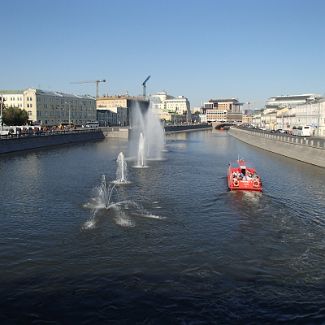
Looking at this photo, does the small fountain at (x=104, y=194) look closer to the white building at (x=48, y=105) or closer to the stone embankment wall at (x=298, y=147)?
the stone embankment wall at (x=298, y=147)

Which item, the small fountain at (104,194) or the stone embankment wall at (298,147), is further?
the stone embankment wall at (298,147)

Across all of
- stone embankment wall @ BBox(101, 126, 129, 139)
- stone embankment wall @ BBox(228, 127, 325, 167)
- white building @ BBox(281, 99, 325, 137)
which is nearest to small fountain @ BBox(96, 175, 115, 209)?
stone embankment wall @ BBox(228, 127, 325, 167)

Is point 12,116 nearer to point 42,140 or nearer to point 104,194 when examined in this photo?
point 42,140

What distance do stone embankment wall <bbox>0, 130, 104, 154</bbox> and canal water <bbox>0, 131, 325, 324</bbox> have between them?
1526 inches

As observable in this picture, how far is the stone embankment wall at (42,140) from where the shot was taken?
76000mm

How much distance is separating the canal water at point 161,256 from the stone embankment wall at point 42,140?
38.8 m

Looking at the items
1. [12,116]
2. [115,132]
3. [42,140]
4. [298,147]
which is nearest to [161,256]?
[298,147]

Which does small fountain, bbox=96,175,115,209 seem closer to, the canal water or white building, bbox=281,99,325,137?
the canal water

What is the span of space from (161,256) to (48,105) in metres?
150

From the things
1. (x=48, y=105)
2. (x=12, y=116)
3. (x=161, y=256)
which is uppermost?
(x=48, y=105)

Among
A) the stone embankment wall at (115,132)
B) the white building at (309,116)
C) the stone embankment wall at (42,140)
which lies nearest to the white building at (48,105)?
the stone embankment wall at (115,132)

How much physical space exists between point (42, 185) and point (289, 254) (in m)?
28.4

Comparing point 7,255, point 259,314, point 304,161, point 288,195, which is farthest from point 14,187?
point 304,161

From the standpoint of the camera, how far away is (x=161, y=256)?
20.8 meters
